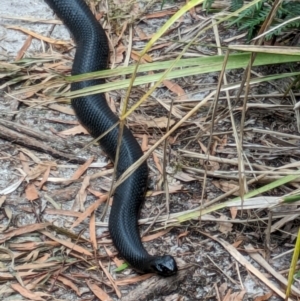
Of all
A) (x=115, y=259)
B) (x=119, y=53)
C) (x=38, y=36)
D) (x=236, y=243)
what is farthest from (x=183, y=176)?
(x=38, y=36)

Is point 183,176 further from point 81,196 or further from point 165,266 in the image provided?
point 165,266

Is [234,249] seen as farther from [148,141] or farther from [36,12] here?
[36,12]

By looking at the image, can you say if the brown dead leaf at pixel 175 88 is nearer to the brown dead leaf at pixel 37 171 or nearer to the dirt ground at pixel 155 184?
the dirt ground at pixel 155 184

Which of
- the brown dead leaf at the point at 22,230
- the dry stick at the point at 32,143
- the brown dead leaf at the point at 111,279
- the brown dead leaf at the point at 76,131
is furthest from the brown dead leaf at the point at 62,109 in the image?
the brown dead leaf at the point at 111,279

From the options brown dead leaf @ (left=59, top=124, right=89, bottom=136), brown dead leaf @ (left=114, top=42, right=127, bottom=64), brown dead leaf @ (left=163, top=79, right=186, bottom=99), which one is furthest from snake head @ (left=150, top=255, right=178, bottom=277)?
brown dead leaf @ (left=114, top=42, right=127, bottom=64)

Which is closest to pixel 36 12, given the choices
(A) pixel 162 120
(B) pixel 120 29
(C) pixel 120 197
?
(B) pixel 120 29

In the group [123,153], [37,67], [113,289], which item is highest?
[37,67]
